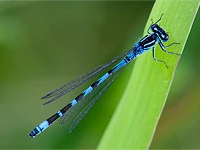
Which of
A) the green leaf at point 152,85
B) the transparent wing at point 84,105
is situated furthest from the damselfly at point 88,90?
the green leaf at point 152,85

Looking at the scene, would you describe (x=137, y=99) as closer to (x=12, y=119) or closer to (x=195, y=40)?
(x=195, y=40)

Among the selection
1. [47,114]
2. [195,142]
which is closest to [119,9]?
[47,114]

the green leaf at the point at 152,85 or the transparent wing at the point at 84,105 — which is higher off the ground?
the transparent wing at the point at 84,105

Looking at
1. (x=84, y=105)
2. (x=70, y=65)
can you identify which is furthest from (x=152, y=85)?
(x=70, y=65)

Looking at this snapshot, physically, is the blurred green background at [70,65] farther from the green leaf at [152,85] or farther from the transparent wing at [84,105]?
the green leaf at [152,85]

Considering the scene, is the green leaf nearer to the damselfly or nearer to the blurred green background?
the damselfly
